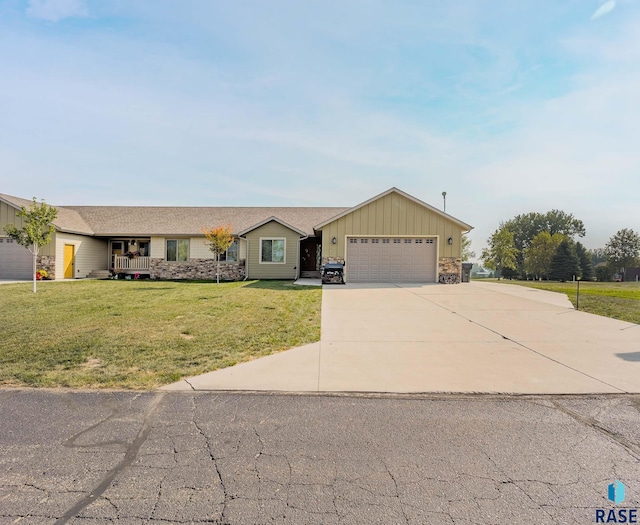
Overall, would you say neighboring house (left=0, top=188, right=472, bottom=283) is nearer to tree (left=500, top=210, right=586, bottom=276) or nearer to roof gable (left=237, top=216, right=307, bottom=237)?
roof gable (left=237, top=216, right=307, bottom=237)

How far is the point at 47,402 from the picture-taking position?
3.76 m

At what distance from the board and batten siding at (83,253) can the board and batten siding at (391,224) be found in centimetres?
1538

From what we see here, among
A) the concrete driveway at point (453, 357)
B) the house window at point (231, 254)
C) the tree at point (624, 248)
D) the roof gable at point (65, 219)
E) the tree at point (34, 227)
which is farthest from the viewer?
the tree at point (624, 248)

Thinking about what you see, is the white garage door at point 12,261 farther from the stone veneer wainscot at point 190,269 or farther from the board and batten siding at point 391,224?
the board and batten siding at point 391,224

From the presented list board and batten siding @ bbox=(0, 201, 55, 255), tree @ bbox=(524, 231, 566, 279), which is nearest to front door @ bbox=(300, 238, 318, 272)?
board and batten siding @ bbox=(0, 201, 55, 255)

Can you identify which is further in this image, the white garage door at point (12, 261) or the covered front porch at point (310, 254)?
the covered front porch at point (310, 254)

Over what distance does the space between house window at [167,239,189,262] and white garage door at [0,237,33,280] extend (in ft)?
24.6

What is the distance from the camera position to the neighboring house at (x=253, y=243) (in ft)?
60.6

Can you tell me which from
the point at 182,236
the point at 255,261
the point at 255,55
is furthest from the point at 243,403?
the point at 182,236

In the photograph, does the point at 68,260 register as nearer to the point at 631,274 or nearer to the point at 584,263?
the point at 584,263

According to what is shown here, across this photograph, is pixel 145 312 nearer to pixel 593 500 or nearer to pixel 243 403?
pixel 243 403

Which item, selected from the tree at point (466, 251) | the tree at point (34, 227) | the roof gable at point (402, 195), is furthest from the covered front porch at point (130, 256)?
the tree at point (466, 251)

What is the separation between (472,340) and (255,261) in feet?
51.5

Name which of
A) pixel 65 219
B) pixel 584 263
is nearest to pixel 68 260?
pixel 65 219
